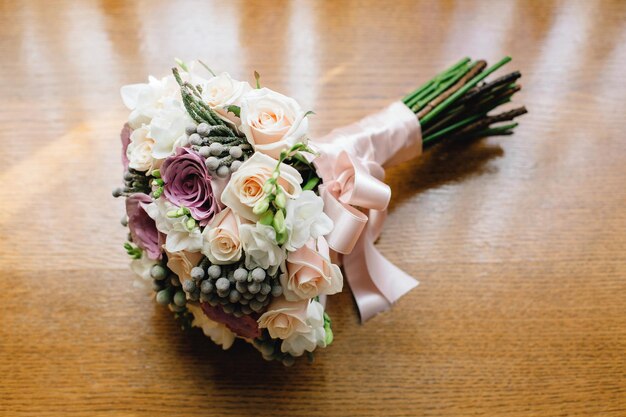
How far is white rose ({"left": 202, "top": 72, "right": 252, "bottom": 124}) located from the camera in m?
0.74

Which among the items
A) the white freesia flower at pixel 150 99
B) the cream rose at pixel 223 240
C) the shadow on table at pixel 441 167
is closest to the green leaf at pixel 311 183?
the cream rose at pixel 223 240

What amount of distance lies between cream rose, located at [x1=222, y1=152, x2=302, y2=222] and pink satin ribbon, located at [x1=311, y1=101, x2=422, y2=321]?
0.40ft

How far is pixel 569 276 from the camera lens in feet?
3.32

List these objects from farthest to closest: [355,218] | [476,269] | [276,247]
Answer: [476,269] → [355,218] → [276,247]

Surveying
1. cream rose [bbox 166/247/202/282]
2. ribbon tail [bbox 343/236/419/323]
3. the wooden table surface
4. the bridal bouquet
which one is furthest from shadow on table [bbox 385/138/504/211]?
cream rose [bbox 166/247/202/282]

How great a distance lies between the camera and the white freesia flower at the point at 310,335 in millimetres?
780

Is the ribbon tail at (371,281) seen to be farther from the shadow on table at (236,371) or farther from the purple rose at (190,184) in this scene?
the purple rose at (190,184)

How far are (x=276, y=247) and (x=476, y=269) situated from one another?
46cm

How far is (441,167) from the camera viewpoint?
1.09 m

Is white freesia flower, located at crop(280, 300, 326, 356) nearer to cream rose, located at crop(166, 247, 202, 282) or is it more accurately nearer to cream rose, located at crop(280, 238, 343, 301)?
cream rose, located at crop(280, 238, 343, 301)

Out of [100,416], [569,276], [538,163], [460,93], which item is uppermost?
[460,93]

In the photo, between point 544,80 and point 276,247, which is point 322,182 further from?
point 544,80

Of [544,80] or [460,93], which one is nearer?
[460,93]

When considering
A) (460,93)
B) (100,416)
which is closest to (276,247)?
(100,416)
